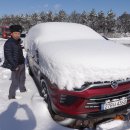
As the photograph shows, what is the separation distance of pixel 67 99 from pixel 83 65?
0.56m

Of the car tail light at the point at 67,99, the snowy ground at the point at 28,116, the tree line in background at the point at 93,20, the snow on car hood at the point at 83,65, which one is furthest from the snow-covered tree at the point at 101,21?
the car tail light at the point at 67,99

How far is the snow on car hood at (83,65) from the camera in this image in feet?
11.9

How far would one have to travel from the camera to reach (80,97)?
359 centimetres

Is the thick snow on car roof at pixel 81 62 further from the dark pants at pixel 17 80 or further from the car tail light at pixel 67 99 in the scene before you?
the dark pants at pixel 17 80

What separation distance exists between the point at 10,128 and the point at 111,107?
1.58 meters

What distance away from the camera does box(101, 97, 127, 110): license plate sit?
372 centimetres

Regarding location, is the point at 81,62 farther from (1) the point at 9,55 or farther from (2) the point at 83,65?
(1) the point at 9,55

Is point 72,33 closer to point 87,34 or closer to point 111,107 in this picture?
point 87,34

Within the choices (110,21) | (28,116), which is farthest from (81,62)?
(110,21)

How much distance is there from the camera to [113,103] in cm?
378

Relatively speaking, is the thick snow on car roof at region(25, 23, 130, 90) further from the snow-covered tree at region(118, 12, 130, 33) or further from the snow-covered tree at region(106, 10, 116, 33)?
the snow-covered tree at region(118, 12, 130, 33)

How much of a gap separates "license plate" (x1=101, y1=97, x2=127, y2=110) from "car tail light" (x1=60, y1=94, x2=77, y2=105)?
1.50 ft

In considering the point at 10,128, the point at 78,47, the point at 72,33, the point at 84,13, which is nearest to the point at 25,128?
the point at 10,128

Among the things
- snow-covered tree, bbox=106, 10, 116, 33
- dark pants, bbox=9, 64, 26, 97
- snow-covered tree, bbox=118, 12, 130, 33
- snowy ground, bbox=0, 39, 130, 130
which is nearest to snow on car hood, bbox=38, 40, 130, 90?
snowy ground, bbox=0, 39, 130, 130
